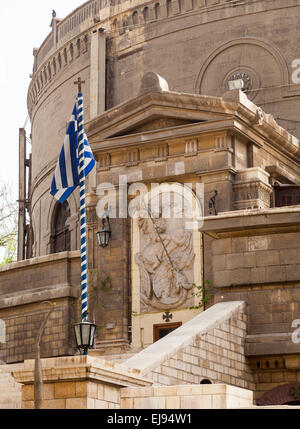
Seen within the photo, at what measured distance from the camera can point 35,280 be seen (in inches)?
1204

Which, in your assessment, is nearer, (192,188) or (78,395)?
(78,395)

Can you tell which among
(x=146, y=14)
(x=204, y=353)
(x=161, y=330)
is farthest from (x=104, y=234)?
(x=146, y=14)

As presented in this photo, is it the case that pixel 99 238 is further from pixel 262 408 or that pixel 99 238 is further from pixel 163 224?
pixel 262 408

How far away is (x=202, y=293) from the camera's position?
25.3 meters

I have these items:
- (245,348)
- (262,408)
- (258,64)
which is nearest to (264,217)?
(245,348)

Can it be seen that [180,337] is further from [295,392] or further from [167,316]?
[167,316]

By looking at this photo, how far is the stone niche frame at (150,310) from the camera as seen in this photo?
25.6 metres

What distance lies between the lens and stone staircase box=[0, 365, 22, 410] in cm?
1972

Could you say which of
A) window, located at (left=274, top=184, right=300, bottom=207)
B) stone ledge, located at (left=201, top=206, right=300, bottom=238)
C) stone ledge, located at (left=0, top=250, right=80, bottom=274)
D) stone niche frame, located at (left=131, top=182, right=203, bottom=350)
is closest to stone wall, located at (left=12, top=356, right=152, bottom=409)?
stone ledge, located at (left=201, top=206, right=300, bottom=238)

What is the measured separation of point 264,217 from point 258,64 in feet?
46.1

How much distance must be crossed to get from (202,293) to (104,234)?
350 centimetres

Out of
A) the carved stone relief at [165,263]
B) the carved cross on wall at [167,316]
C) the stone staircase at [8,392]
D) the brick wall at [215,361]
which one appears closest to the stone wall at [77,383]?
the brick wall at [215,361]

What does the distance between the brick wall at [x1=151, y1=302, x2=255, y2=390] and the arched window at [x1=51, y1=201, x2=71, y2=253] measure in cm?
1825

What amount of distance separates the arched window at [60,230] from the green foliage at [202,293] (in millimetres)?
14578
